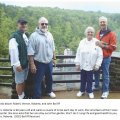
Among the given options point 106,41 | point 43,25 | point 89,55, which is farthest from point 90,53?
point 43,25

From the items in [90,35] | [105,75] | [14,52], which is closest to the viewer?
[14,52]

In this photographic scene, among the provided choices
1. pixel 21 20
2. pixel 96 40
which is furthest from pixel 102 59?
pixel 21 20

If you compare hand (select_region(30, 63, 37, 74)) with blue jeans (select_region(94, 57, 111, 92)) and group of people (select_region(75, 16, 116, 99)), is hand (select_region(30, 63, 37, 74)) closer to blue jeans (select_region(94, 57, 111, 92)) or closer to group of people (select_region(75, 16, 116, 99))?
group of people (select_region(75, 16, 116, 99))

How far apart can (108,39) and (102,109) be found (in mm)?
430

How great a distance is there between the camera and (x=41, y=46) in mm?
2840

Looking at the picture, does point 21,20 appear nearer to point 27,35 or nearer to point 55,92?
point 27,35

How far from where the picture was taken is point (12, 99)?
2.86 meters

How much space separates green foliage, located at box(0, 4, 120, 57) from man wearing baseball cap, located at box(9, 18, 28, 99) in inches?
1.9

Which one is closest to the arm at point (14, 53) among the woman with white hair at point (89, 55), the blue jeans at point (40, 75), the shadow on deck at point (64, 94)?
the blue jeans at point (40, 75)

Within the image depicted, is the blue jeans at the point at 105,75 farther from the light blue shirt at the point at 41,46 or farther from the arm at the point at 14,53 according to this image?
the arm at the point at 14,53

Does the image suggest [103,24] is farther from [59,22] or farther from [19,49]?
[19,49]

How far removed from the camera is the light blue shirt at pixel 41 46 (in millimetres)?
2828

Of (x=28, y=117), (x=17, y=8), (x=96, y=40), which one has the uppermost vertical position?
(x=17, y=8)

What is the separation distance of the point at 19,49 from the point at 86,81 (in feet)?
1.58
